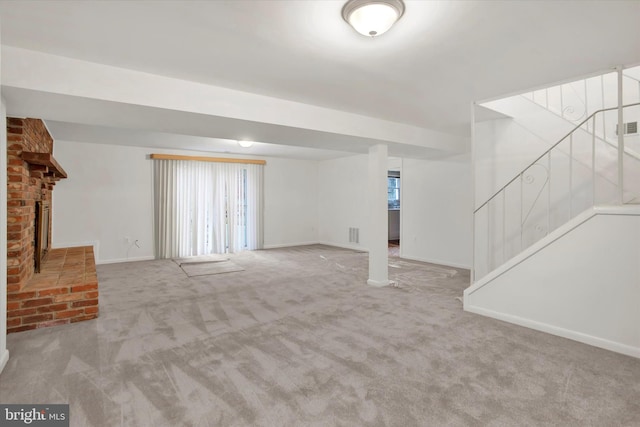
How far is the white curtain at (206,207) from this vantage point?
22.0 feet

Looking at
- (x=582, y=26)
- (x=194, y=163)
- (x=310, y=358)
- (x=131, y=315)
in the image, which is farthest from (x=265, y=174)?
(x=582, y=26)

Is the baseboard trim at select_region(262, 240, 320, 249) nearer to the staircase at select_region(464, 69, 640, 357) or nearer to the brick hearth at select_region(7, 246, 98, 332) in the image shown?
the brick hearth at select_region(7, 246, 98, 332)

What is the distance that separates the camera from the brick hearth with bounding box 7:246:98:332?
→ 9.67 ft

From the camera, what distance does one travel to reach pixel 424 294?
4.10 m

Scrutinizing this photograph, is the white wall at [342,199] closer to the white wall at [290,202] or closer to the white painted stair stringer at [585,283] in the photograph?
the white wall at [290,202]

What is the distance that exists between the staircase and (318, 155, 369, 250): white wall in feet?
12.2

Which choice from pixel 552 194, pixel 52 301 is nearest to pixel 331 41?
pixel 52 301

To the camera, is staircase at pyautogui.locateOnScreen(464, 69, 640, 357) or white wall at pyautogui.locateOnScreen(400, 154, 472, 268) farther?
white wall at pyautogui.locateOnScreen(400, 154, 472, 268)

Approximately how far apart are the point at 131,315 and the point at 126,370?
4.08 ft

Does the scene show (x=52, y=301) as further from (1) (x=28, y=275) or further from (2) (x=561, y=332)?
(2) (x=561, y=332)

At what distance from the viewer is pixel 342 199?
8.30 metres

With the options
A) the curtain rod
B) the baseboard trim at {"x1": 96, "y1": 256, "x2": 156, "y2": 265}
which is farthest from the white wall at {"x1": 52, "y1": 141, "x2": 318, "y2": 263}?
the curtain rod

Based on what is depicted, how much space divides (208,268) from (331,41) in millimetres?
4537

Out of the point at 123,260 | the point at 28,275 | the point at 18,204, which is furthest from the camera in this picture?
the point at 123,260
